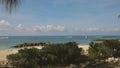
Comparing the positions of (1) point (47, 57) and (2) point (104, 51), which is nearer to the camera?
(1) point (47, 57)

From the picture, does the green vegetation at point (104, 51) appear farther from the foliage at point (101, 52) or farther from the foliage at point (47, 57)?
the foliage at point (47, 57)

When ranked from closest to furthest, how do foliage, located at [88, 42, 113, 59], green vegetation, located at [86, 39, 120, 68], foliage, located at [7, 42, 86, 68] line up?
foliage, located at [7, 42, 86, 68] < green vegetation, located at [86, 39, 120, 68] < foliage, located at [88, 42, 113, 59]

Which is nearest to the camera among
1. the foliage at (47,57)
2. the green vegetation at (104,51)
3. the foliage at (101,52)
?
the foliage at (47,57)

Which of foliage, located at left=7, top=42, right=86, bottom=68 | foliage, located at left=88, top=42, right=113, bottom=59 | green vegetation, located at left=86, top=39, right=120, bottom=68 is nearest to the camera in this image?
foliage, located at left=7, top=42, right=86, bottom=68

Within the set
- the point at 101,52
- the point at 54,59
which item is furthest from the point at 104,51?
the point at 54,59

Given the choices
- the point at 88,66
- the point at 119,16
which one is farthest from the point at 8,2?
the point at 119,16

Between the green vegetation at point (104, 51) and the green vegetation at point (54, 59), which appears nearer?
the green vegetation at point (54, 59)

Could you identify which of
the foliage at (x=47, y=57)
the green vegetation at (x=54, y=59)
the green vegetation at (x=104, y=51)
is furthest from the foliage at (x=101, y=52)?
the foliage at (x=47, y=57)

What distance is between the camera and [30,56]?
1343cm

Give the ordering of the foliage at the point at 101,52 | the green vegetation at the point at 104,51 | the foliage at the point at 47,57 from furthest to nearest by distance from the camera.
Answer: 1. the foliage at the point at 101,52
2. the green vegetation at the point at 104,51
3. the foliage at the point at 47,57

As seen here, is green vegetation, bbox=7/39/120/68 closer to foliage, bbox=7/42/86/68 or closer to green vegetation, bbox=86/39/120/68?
foliage, bbox=7/42/86/68

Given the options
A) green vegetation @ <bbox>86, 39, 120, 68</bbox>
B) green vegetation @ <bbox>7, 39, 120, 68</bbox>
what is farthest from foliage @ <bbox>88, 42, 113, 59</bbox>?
green vegetation @ <bbox>7, 39, 120, 68</bbox>

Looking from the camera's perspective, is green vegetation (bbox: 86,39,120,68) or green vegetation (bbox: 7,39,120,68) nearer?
green vegetation (bbox: 7,39,120,68)

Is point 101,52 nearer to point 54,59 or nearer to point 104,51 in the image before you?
point 104,51
